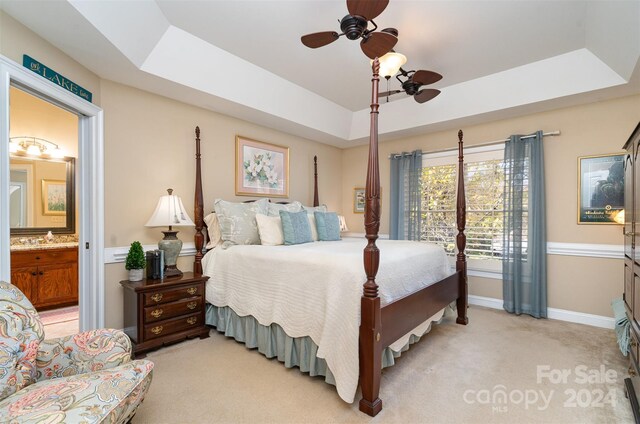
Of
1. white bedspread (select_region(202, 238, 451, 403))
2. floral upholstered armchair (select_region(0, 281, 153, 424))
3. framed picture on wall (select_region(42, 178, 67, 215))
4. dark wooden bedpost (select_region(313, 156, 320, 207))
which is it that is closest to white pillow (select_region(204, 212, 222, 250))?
white bedspread (select_region(202, 238, 451, 403))

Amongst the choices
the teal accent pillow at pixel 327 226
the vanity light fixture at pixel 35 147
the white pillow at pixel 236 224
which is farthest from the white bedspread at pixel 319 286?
the vanity light fixture at pixel 35 147

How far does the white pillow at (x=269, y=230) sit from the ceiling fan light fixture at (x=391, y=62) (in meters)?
1.88

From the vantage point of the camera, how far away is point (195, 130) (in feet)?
11.6

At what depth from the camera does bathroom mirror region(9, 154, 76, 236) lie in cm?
387

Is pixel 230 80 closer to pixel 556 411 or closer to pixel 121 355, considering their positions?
pixel 121 355

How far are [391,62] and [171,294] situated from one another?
280 centimetres

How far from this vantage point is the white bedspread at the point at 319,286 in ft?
6.53

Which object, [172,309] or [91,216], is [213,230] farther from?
[91,216]

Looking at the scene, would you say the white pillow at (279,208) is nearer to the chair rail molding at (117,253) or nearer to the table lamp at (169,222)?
the table lamp at (169,222)

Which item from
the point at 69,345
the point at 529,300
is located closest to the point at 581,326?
the point at 529,300

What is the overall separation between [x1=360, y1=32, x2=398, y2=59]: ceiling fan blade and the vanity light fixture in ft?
14.5

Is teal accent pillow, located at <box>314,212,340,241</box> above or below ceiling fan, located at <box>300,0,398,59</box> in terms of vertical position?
below

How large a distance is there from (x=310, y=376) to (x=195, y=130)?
9.45 feet

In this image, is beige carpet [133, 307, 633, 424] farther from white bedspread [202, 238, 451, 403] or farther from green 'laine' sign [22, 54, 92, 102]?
green 'laine' sign [22, 54, 92, 102]
